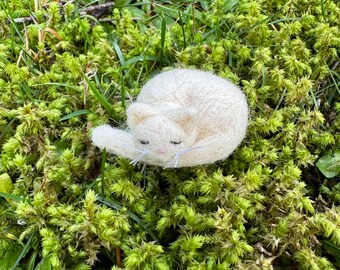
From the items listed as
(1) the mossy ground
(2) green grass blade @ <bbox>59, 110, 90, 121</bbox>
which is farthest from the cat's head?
(2) green grass blade @ <bbox>59, 110, 90, 121</bbox>

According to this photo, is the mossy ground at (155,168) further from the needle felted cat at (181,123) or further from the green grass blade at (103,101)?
the needle felted cat at (181,123)

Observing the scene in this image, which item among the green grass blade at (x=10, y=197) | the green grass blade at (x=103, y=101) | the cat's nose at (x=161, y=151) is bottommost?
the green grass blade at (x=10, y=197)

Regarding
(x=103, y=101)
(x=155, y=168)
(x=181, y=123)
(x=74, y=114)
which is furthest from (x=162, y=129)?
(x=74, y=114)

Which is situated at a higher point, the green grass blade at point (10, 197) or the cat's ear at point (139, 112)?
the cat's ear at point (139, 112)

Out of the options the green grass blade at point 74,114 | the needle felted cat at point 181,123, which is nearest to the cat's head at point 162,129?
the needle felted cat at point 181,123

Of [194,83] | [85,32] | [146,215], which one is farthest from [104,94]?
[146,215]
